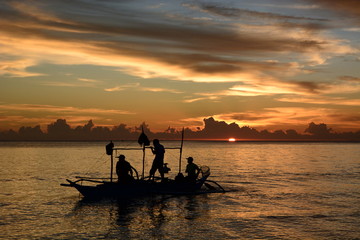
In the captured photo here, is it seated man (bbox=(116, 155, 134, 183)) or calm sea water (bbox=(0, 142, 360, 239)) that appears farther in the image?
seated man (bbox=(116, 155, 134, 183))

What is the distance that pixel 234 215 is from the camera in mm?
24438

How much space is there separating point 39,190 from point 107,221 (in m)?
16.8

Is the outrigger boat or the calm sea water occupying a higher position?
the outrigger boat

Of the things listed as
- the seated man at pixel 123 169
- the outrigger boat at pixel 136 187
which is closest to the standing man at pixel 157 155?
the outrigger boat at pixel 136 187

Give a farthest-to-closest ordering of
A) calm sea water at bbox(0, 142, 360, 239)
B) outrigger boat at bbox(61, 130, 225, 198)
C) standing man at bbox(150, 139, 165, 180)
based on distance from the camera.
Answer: standing man at bbox(150, 139, 165, 180), outrigger boat at bbox(61, 130, 225, 198), calm sea water at bbox(0, 142, 360, 239)

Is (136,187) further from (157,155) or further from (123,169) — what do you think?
(157,155)

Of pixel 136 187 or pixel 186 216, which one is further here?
pixel 136 187

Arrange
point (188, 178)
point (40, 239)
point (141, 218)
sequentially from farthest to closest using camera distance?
1. point (188, 178)
2. point (141, 218)
3. point (40, 239)

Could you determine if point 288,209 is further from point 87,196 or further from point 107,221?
point 87,196

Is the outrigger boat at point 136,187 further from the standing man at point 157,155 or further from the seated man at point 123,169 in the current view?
the standing man at point 157,155

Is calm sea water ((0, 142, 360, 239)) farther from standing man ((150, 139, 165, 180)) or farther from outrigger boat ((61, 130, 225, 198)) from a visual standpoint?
standing man ((150, 139, 165, 180))

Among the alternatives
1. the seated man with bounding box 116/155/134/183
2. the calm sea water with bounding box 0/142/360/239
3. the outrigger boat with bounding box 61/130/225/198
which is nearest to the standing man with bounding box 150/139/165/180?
the outrigger boat with bounding box 61/130/225/198

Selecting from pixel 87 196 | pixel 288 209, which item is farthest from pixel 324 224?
pixel 87 196

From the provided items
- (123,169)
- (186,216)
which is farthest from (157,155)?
(186,216)
